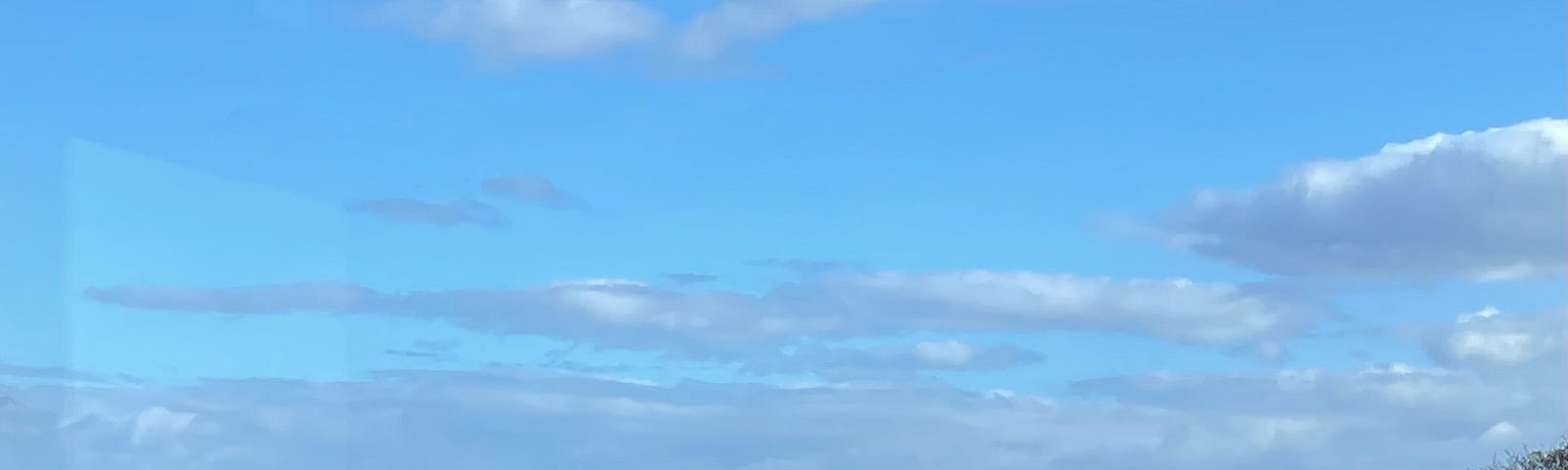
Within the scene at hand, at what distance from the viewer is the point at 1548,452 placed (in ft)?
221

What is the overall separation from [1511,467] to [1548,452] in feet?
4.52

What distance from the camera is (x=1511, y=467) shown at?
6838 centimetres
